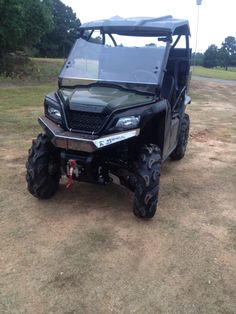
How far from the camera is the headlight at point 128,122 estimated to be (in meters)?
3.87

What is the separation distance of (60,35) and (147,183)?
52978 millimetres

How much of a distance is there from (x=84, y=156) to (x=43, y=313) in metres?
1.64

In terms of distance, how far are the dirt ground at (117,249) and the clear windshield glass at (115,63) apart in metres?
1.40

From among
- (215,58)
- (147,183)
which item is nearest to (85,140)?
(147,183)

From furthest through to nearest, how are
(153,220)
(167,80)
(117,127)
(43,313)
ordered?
(167,80)
(153,220)
(117,127)
(43,313)

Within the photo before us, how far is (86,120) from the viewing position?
395 centimetres

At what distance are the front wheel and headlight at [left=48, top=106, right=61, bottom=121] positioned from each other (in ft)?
3.17

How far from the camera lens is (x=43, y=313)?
2750 mm

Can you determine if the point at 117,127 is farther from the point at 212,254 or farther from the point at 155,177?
the point at 212,254

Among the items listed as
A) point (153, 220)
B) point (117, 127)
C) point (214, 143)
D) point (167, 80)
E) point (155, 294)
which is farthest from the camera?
point (214, 143)

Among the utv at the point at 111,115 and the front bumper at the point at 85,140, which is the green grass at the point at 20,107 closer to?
the utv at the point at 111,115

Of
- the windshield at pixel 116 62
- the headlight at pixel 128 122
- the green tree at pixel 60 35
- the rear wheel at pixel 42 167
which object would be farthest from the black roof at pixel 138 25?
the green tree at pixel 60 35

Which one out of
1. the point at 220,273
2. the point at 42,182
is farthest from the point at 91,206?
the point at 220,273

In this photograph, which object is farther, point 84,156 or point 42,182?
point 42,182
